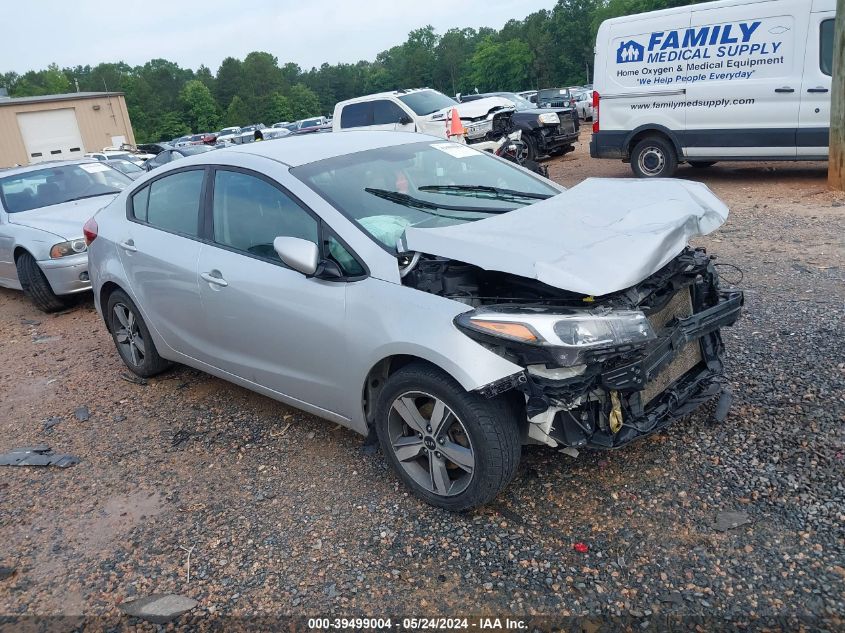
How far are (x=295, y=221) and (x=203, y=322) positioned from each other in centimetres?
102

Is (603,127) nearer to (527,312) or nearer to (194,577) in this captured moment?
(527,312)

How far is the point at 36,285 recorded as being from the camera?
737 cm

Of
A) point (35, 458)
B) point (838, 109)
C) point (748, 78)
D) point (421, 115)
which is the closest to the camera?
point (35, 458)

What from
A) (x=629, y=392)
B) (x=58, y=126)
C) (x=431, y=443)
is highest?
(x=58, y=126)

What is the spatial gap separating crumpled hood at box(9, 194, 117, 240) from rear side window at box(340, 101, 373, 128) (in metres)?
7.15

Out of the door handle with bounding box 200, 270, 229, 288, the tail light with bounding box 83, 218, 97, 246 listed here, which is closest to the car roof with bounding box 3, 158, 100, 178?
the tail light with bounding box 83, 218, 97, 246

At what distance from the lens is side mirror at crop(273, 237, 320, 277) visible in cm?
330

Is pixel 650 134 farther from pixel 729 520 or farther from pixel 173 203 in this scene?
pixel 729 520

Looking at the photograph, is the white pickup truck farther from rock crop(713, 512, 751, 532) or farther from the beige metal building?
the beige metal building

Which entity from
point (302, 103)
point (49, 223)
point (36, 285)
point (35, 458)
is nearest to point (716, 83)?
point (49, 223)

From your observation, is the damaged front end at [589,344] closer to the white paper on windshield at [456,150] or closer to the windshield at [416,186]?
the windshield at [416,186]

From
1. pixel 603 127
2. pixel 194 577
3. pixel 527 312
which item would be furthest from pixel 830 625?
pixel 603 127

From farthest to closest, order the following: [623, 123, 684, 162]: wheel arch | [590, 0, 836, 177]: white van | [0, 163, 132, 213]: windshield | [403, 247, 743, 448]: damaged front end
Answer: [623, 123, 684, 162]: wheel arch, [590, 0, 836, 177]: white van, [0, 163, 132, 213]: windshield, [403, 247, 743, 448]: damaged front end

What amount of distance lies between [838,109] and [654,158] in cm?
270
